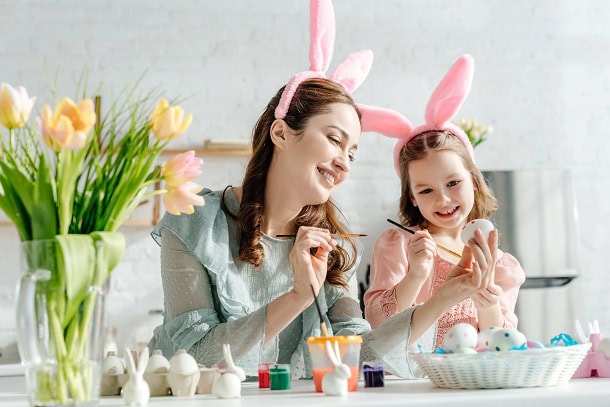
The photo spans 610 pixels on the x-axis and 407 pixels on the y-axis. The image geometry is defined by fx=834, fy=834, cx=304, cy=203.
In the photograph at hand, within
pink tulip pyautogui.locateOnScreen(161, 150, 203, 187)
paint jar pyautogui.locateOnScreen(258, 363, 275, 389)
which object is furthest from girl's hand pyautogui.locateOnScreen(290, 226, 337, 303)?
pink tulip pyautogui.locateOnScreen(161, 150, 203, 187)

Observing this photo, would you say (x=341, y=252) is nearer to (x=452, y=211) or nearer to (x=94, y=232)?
(x=452, y=211)

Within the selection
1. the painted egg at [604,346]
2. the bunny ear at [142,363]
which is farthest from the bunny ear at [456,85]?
the bunny ear at [142,363]

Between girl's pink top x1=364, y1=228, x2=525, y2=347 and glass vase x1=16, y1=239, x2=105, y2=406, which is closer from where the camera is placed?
glass vase x1=16, y1=239, x2=105, y2=406

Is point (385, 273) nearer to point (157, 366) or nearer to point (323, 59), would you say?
point (323, 59)

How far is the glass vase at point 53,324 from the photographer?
109cm

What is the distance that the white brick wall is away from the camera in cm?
428

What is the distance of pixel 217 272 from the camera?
71.3 inches

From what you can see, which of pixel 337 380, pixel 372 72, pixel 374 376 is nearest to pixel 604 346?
pixel 374 376

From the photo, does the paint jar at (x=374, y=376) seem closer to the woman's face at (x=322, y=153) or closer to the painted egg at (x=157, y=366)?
the painted egg at (x=157, y=366)

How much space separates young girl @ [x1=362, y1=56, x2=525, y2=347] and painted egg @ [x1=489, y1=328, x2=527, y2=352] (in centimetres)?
72

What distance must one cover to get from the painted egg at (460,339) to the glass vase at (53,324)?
0.56m

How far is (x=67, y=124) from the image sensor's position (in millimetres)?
1093

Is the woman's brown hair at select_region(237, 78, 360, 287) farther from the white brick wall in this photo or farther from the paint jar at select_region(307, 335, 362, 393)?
the white brick wall

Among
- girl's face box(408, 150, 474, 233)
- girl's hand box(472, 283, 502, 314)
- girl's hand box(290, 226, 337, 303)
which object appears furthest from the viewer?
girl's face box(408, 150, 474, 233)
